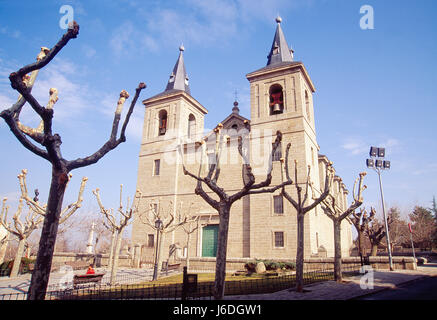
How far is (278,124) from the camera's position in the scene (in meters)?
26.5

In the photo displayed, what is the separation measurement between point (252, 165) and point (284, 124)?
4878 mm

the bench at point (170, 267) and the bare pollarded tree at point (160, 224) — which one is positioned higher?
the bare pollarded tree at point (160, 224)

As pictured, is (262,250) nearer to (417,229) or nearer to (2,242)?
(2,242)

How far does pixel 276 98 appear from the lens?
27812 mm

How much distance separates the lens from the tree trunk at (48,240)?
5988mm

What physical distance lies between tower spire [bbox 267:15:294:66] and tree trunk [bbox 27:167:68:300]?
26.9 metres

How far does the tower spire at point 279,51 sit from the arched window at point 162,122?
13433 mm

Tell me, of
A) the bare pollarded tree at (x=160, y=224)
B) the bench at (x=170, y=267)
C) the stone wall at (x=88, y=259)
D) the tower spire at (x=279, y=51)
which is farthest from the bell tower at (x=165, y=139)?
the tower spire at (x=279, y=51)

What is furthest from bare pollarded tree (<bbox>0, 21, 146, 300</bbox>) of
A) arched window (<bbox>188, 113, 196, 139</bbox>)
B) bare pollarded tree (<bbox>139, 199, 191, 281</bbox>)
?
arched window (<bbox>188, 113, 196, 139</bbox>)

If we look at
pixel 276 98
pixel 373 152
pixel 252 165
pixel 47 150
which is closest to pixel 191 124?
pixel 276 98

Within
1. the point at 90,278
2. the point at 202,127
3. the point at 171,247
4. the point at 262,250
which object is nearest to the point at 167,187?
the point at 171,247

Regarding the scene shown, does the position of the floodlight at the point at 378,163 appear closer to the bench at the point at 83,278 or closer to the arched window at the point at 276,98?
the arched window at the point at 276,98

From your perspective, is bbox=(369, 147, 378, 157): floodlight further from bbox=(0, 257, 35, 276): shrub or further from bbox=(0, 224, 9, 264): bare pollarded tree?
bbox=(0, 224, 9, 264): bare pollarded tree
